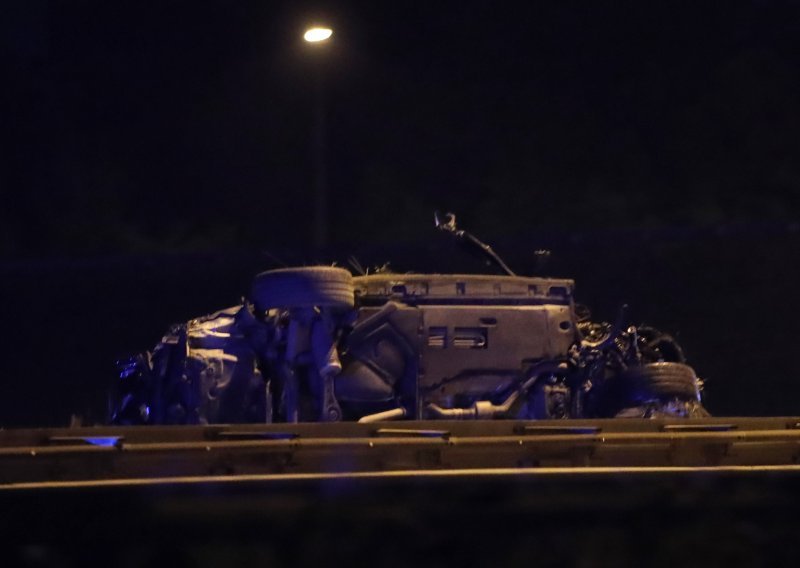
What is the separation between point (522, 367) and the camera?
444 inches

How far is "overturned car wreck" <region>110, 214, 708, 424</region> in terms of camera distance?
35.6ft

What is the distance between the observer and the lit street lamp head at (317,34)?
14.7 m

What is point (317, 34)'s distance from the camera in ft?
48.3

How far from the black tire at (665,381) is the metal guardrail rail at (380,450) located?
5.26ft

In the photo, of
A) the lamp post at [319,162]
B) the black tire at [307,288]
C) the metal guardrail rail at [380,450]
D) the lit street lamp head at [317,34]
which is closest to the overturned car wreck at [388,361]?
the black tire at [307,288]

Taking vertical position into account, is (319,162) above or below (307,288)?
above

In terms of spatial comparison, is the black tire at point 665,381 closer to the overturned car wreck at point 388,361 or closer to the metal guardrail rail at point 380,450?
the overturned car wreck at point 388,361

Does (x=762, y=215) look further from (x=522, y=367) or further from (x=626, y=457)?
(x=626, y=457)

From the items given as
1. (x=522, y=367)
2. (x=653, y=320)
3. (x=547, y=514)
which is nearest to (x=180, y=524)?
(x=547, y=514)

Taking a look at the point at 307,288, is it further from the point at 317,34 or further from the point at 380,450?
the point at 317,34

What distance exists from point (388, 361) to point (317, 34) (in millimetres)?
5488

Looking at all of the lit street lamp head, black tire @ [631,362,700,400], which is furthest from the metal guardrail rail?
the lit street lamp head

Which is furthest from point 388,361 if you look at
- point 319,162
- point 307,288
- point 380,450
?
point 319,162

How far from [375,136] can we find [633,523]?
922cm
